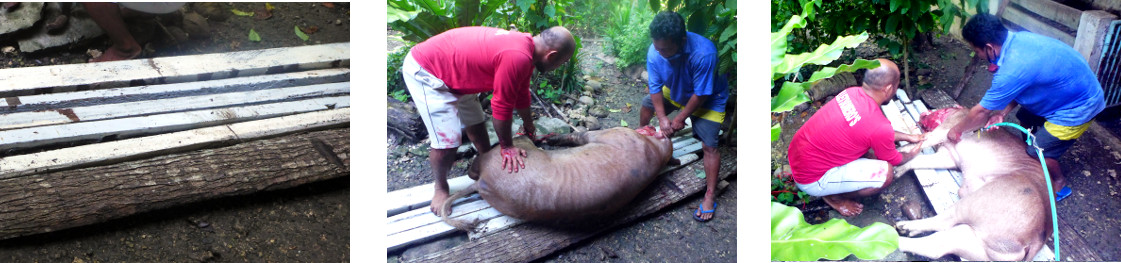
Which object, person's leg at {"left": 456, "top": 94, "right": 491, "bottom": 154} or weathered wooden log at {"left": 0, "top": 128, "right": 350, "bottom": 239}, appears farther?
weathered wooden log at {"left": 0, "top": 128, "right": 350, "bottom": 239}

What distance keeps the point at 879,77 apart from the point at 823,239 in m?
0.67

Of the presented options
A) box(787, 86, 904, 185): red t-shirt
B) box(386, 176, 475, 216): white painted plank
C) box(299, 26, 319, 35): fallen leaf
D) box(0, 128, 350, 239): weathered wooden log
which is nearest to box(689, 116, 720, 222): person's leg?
box(787, 86, 904, 185): red t-shirt

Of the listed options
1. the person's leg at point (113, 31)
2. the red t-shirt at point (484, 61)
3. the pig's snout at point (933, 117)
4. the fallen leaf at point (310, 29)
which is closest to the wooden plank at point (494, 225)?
the red t-shirt at point (484, 61)

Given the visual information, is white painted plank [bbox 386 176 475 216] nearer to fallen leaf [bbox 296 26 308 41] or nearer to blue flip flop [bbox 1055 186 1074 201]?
fallen leaf [bbox 296 26 308 41]

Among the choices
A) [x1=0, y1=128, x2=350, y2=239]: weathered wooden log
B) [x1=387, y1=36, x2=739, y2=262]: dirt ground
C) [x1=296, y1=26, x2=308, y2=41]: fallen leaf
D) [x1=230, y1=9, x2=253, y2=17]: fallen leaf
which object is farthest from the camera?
[x1=296, y1=26, x2=308, y2=41]: fallen leaf

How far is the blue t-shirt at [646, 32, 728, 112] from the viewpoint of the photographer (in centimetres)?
274

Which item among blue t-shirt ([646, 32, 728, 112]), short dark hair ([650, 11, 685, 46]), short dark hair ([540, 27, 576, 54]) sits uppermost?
short dark hair ([650, 11, 685, 46])

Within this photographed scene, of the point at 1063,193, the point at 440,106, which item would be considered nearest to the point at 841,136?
the point at 1063,193

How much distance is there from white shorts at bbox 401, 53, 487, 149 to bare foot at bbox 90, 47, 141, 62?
161 cm

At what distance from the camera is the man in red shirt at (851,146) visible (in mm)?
2855

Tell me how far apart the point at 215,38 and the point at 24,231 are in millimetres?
1170

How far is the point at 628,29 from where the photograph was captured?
2752mm

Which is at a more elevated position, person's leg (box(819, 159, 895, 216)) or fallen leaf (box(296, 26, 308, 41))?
person's leg (box(819, 159, 895, 216))

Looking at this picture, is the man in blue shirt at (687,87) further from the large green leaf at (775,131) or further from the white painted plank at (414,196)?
the white painted plank at (414,196)
